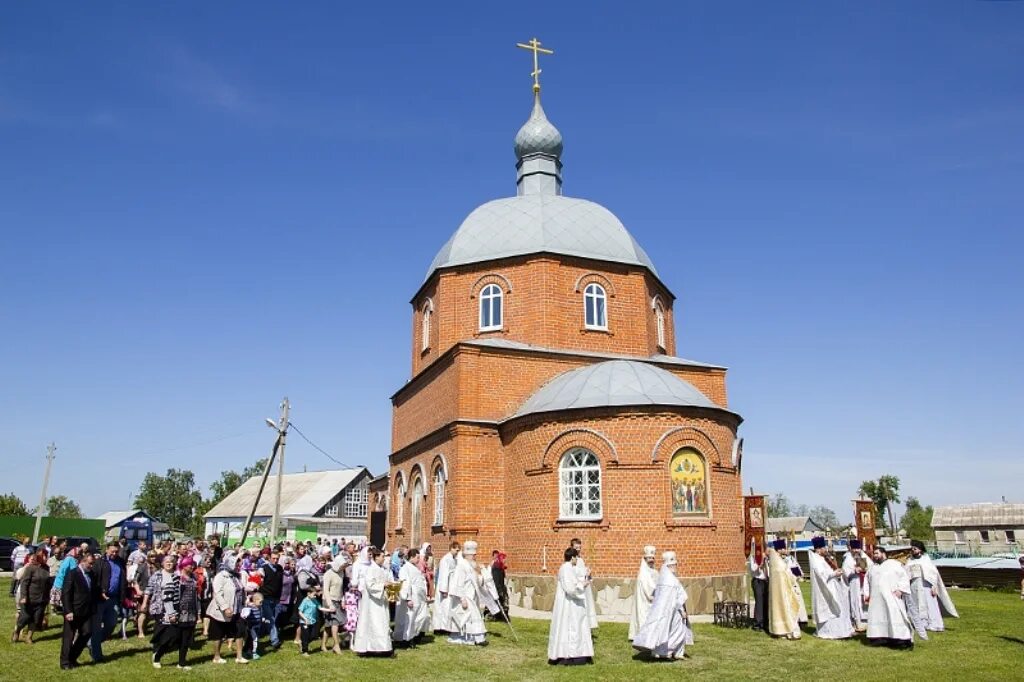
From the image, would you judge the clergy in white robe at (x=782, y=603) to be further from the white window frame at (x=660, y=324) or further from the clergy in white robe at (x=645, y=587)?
the white window frame at (x=660, y=324)

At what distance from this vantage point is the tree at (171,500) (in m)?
79.6

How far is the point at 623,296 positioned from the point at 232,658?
14.1 metres

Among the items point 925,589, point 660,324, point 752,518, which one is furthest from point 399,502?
point 925,589

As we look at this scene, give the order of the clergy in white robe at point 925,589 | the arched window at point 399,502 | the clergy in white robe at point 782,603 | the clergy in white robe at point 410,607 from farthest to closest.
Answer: the arched window at point 399,502, the clergy in white robe at point 925,589, the clergy in white robe at point 782,603, the clergy in white robe at point 410,607

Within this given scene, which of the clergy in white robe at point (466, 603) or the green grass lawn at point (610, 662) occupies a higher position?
the clergy in white robe at point (466, 603)

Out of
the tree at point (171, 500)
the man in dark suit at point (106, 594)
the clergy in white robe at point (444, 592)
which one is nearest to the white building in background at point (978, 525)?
the clergy in white robe at point (444, 592)

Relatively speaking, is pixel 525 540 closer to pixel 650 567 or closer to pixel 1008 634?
pixel 650 567

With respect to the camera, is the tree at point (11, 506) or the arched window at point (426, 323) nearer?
the arched window at point (426, 323)

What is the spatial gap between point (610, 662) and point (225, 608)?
17.4 ft

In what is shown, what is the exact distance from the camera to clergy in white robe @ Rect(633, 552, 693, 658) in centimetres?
1038

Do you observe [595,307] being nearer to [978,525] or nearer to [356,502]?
[356,502]

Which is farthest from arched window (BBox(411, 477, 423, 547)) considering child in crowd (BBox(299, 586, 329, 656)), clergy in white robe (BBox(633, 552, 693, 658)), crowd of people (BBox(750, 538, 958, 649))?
clergy in white robe (BBox(633, 552, 693, 658))

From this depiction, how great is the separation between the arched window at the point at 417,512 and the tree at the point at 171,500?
66794mm

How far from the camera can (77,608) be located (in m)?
9.95
